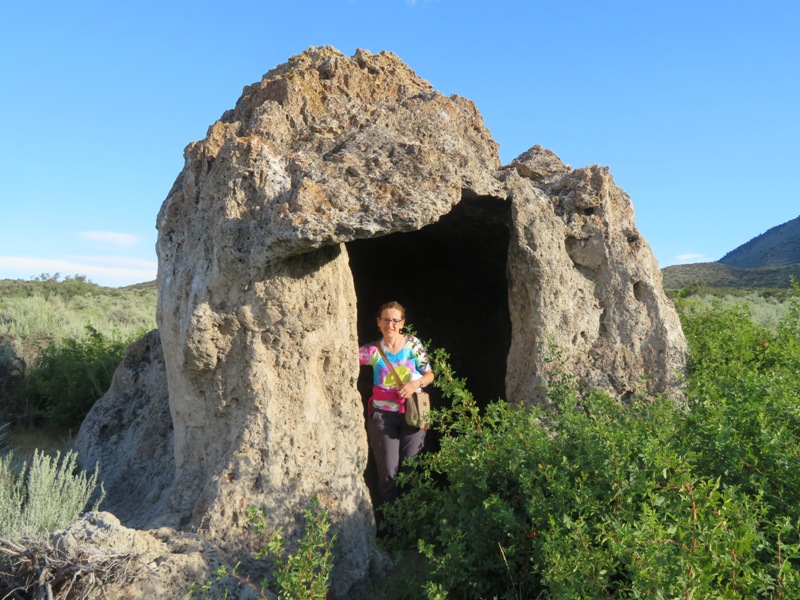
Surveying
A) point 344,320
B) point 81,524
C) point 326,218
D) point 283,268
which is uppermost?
point 326,218

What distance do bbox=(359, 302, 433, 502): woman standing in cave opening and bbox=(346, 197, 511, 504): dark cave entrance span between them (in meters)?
1.73

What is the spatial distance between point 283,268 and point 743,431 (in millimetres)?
2821

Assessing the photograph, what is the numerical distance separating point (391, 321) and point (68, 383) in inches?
205

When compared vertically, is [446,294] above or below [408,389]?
above

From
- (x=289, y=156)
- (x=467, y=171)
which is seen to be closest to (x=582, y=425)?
(x=467, y=171)

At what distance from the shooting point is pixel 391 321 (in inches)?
207

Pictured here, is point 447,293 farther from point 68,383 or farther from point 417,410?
point 68,383

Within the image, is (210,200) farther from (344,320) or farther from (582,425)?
(582,425)

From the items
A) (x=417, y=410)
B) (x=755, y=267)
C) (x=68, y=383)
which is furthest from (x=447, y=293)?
(x=755, y=267)

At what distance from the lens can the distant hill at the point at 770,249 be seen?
152 ft

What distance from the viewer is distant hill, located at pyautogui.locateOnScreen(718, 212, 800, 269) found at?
152ft

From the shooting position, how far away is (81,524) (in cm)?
372

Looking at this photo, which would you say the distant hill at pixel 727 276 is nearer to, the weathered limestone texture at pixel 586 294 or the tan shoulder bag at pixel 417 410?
the weathered limestone texture at pixel 586 294

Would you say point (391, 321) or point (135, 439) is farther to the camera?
point (135, 439)
